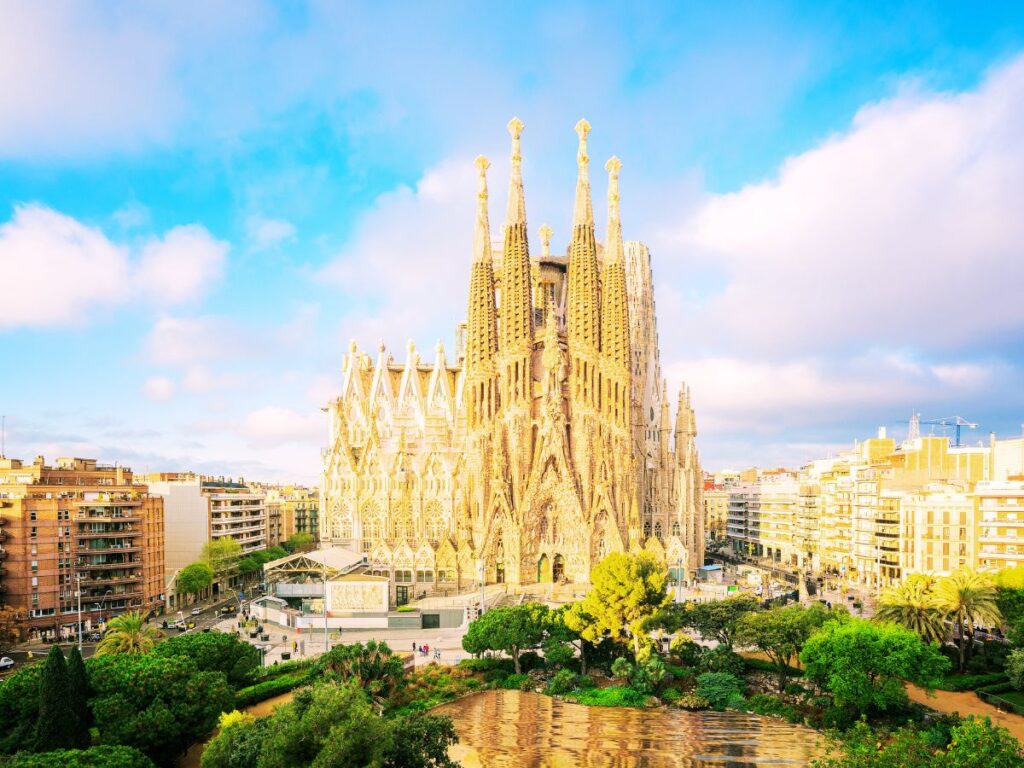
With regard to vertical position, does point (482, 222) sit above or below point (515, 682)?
above

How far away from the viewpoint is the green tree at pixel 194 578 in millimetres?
52969

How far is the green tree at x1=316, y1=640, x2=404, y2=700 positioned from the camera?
25625 mm

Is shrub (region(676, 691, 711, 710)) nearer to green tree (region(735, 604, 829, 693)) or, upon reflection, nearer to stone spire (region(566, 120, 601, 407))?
green tree (region(735, 604, 829, 693))

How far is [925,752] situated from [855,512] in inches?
1833

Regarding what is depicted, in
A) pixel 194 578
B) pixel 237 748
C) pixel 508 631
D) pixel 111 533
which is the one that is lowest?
pixel 194 578

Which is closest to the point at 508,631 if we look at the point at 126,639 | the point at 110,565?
the point at 126,639

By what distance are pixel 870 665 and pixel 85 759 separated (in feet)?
75.7

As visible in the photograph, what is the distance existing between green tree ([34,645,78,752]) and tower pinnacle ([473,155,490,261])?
44.4 meters

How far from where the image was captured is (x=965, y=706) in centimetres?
2844

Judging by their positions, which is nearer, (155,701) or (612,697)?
(155,701)

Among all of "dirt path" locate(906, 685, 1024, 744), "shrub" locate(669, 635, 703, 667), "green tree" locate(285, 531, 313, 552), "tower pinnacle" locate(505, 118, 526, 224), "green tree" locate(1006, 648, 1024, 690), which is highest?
"tower pinnacle" locate(505, 118, 526, 224)

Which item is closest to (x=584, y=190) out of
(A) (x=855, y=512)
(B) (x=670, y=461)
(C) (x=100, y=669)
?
(B) (x=670, y=461)

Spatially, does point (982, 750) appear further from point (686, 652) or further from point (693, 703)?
point (686, 652)

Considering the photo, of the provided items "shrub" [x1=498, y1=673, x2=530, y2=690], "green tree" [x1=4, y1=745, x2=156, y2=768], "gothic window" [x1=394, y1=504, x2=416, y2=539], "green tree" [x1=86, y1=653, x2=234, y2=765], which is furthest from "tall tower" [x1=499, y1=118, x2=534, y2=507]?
"green tree" [x1=4, y1=745, x2=156, y2=768]
